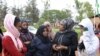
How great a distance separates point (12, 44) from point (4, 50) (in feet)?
0.53

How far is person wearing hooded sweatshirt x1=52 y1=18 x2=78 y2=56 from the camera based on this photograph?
5.96m

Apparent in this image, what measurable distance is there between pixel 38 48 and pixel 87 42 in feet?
3.74

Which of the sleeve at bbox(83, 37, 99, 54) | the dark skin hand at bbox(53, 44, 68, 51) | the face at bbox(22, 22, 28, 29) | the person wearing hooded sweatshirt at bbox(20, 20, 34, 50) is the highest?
the face at bbox(22, 22, 28, 29)

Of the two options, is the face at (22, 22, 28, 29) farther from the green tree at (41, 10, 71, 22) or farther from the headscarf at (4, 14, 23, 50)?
the green tree at (41, 10, 71, 22)

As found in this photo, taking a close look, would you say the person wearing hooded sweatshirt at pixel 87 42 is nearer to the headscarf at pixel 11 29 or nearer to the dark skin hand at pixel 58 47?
the dark skin hand at pixel 58 47

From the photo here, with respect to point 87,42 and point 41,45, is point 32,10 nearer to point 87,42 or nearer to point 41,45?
point 87,42

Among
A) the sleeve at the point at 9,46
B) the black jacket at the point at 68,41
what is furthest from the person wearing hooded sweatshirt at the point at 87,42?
the sleeve at the point at 9,46

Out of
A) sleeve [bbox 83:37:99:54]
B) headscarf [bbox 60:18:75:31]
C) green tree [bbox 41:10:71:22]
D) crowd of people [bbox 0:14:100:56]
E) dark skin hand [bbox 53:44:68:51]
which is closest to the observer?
crowd of people [bbox 0:14:100:56]

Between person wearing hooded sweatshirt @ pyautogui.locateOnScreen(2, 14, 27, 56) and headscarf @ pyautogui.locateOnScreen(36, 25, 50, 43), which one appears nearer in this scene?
person wearing hooded sweatshirt @ pyautogui.locateOnScreen(2, 14, 27, 56)

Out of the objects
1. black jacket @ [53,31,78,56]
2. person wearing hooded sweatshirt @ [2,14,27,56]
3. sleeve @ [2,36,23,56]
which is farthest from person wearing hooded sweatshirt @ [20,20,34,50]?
sleeve @ [2,36,23,56]

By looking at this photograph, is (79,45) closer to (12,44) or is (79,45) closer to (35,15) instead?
(12,44)

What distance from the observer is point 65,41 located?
19.6 ft

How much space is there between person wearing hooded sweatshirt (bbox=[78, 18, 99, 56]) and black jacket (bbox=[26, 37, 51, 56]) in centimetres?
92

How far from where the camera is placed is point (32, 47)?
583 cm
